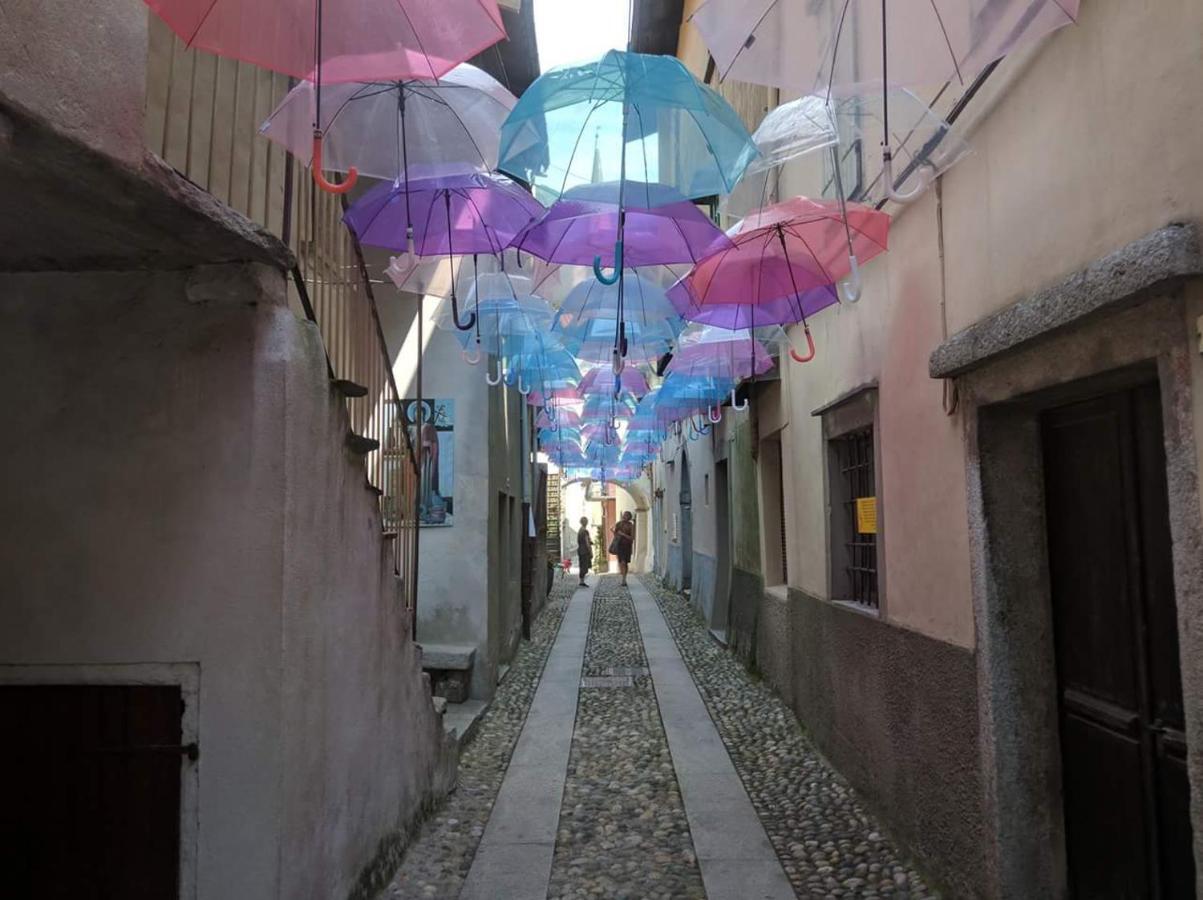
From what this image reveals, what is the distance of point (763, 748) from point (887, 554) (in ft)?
8.45

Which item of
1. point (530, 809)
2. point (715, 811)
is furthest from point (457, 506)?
point (715, 811)

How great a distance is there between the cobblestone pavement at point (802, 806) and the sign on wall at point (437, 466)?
10.8ft

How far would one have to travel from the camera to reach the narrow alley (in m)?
4.35

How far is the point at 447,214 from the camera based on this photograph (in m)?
5.49

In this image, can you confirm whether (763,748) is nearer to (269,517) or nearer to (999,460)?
(999,460)

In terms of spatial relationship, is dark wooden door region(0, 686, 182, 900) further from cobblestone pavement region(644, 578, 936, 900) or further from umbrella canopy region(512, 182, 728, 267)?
umbrella canopy region(512, 182, 728, 267)

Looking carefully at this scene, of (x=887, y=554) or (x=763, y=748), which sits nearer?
(x=887, y=554)

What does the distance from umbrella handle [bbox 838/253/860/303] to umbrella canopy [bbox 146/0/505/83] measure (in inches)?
76.8

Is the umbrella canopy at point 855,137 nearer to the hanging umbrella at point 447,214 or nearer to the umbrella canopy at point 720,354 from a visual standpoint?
the hanging umbrella at point 447,214

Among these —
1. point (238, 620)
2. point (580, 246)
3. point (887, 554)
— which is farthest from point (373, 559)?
point (887, 554)

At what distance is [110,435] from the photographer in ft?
9.96

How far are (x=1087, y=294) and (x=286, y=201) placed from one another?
10.5 feet

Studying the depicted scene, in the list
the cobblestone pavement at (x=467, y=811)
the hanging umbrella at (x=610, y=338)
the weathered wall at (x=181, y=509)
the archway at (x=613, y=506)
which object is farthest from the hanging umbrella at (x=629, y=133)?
the archway at (x=613, y=506)

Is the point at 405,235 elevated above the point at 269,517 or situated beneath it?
elevated above
